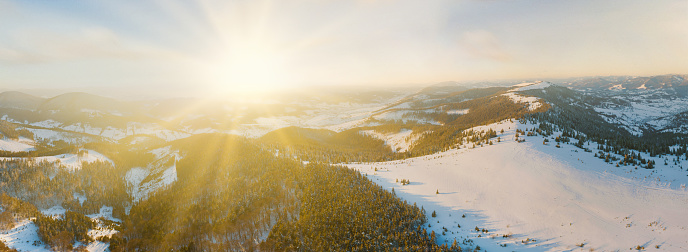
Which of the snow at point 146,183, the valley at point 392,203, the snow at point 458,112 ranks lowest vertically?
the snow at point 146,183

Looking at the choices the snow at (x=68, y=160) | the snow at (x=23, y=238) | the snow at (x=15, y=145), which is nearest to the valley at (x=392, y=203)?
the snow at (x=23, y=238)

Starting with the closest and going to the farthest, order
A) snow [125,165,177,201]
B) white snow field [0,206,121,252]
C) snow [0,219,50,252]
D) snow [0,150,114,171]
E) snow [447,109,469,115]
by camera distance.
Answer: snow [0,219,50,252] → white snow field [0,206,121,252] → snow [0,150,114,171] → snow [125,165,177,201] → snow [447,109,469,115]

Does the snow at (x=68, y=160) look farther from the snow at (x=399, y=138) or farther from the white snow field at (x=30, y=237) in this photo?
the snow at (x=399, y=138)

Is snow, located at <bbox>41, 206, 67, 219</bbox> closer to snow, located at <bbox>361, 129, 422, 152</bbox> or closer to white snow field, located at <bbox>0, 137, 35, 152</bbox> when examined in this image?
white snow field, located at <bbox>0, 137, 35, 152</bbox>

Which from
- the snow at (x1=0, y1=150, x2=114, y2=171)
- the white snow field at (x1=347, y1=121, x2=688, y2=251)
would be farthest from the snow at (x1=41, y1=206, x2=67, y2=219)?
the white snow field at (x1=347, y1=121, x2=688, y2=251)

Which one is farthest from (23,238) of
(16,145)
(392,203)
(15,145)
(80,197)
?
(16,145)

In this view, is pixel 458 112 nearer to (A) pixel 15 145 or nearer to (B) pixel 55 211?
(B) pixel 55 211
